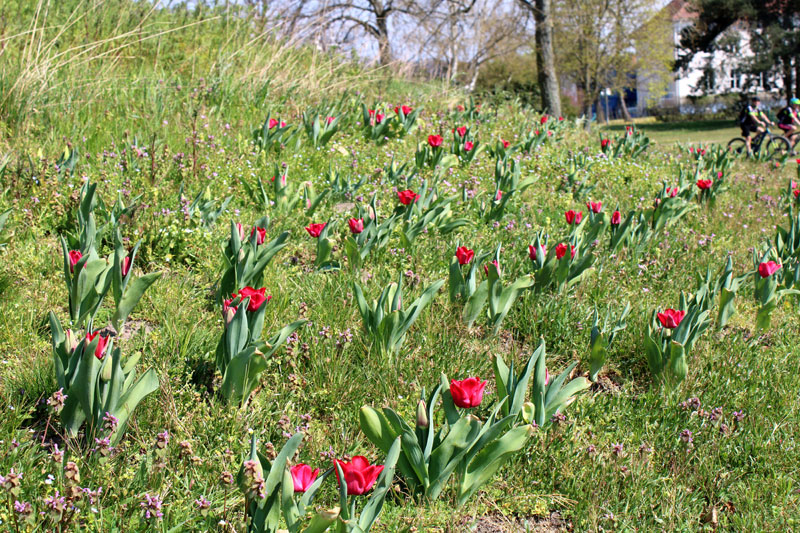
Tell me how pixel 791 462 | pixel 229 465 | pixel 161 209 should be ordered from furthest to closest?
pixel 161 209 < pixel 791 462 < pixel 229 465

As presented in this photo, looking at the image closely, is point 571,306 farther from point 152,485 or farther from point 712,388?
point 152,485

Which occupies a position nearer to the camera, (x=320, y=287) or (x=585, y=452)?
(x=585, y=452)

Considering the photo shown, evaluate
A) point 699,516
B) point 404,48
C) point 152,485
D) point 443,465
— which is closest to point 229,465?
Answer: point 152,485

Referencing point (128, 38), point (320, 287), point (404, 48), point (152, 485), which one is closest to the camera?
point (152, 485)

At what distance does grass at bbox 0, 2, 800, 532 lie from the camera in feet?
6.70

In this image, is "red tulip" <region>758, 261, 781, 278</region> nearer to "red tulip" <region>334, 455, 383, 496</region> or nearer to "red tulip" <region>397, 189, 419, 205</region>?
"red tulip" <region>397, 189, 419, 205</region>

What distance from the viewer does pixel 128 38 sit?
7.18 metres

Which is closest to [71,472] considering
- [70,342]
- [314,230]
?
[70,342]

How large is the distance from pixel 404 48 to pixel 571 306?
9.88 m

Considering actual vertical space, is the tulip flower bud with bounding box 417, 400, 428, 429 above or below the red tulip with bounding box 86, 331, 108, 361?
below

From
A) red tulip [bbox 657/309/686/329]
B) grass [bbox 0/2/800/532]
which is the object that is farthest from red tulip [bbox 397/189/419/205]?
red tulip [bbox 657/309/686/329]

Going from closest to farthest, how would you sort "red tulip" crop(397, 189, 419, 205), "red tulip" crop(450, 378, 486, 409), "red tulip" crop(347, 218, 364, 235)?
"red tulip" crop(450, 378, 486, 409) → "red tulip" crop(347, 218, 364, 235) → "red tulip" crop(397, 189, 419, 205)

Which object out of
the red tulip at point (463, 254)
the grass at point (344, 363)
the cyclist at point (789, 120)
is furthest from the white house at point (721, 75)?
the red tulip at point (463, 254)

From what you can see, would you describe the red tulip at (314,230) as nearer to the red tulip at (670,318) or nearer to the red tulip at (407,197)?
the red tulip at (407,197)
